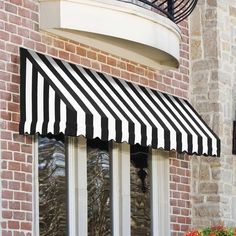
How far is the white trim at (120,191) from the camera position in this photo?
42.2ft

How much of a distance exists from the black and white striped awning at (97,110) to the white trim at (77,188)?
750 mm

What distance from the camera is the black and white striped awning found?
1078cm

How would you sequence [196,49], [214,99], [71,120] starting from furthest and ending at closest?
1. [196,49]
2. [214,99]
3. [71,120]

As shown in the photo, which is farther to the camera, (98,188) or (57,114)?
(98,188)

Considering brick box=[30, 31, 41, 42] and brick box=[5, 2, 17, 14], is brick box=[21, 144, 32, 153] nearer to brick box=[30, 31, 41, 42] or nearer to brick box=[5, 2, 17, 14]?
brick box=[30, 31, 41, 42]

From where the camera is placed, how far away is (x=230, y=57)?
1492 cm

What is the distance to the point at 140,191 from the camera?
13508 millimetres

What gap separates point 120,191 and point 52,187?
4.59 ft

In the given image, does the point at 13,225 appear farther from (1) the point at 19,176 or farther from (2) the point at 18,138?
(2) the point at 18,138

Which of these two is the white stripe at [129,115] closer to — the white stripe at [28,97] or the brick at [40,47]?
the brick at [40,47]

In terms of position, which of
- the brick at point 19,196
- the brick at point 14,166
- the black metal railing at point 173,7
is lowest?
the brick at point 19,196

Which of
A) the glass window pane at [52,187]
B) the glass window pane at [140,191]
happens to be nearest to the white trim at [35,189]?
the glass window pane at [52,187]

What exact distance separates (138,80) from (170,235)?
7.00 ft

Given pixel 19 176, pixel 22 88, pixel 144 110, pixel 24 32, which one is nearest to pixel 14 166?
pixel 19 176
